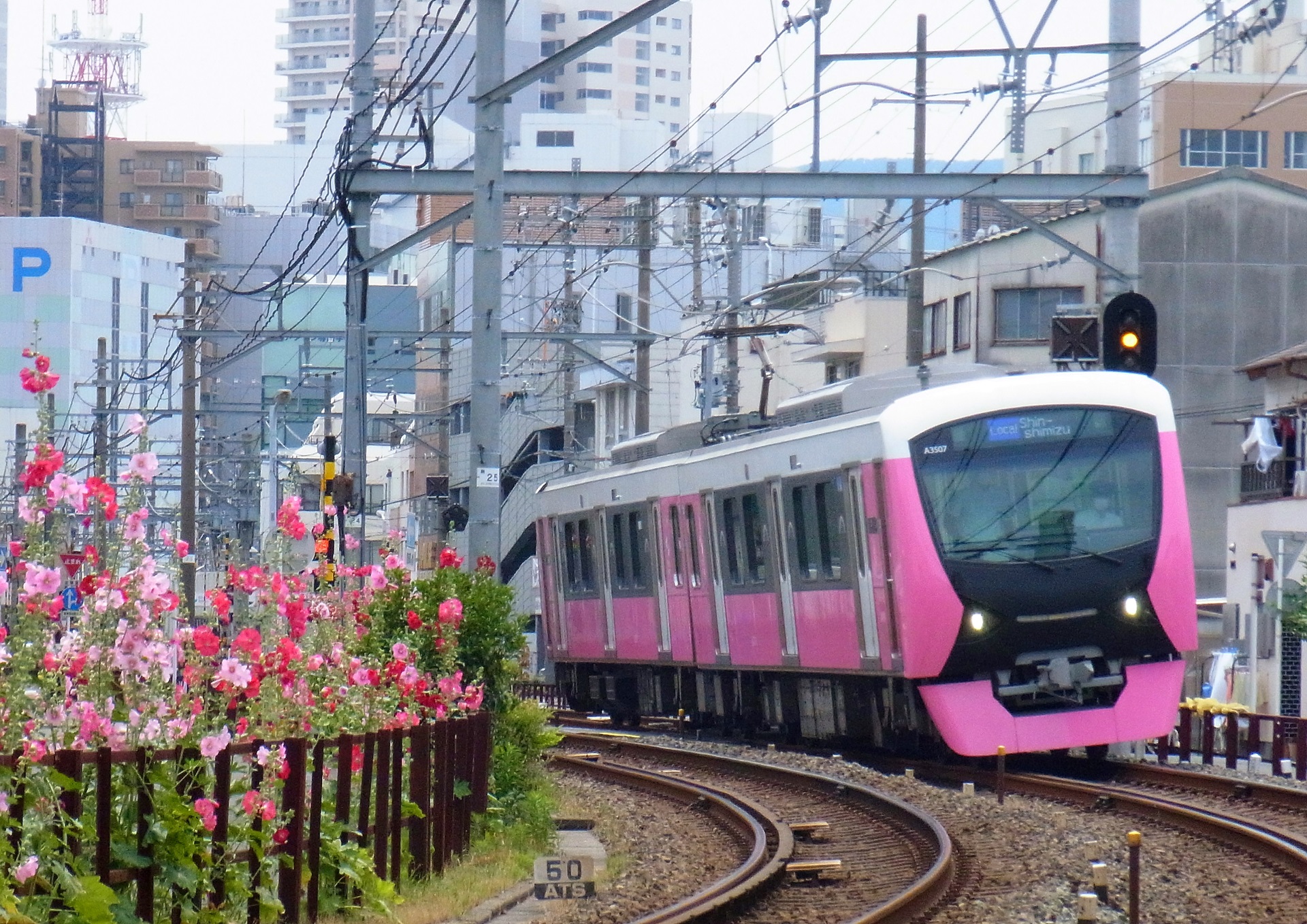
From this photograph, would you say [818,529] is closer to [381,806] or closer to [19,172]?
[381,806]

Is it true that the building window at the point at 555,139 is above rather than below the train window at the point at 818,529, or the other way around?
above

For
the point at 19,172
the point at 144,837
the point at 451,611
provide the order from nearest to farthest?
the point at 144,837 < the point at 451,611 < the point at 19,172

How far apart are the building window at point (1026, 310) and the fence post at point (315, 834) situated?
111 ft

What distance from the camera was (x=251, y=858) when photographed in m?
8.27

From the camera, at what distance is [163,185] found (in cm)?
11419

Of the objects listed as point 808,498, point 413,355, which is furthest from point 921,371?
point 413,355

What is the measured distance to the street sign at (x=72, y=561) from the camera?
763 centimetres

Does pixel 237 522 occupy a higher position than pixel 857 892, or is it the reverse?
pixel 237 522

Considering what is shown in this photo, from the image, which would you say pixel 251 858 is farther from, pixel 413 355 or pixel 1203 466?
pixel 413 355

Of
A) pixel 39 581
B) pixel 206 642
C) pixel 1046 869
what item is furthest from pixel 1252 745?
pixel 39 581

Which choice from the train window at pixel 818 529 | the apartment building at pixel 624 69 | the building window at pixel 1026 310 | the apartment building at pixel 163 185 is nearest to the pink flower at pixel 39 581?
the train window at pixel 818 529

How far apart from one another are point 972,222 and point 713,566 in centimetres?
3973

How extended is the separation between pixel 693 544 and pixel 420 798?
1119 cm

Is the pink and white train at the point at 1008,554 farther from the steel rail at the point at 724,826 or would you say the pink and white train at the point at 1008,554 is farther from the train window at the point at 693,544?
the train window at the point at 693,544
